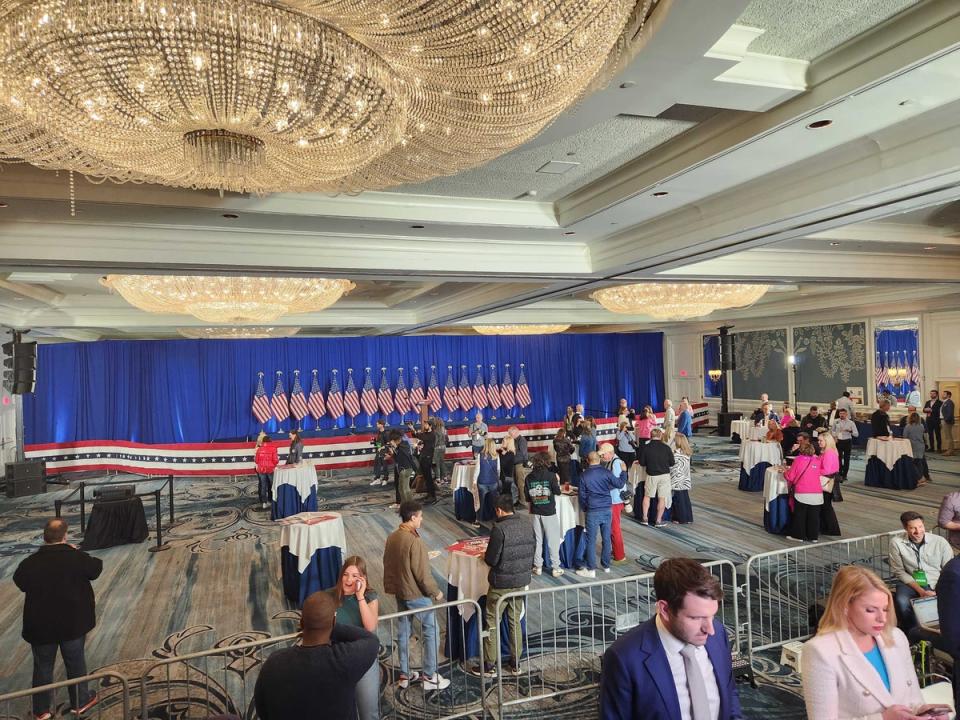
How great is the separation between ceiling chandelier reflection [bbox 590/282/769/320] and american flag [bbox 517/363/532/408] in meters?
10.3

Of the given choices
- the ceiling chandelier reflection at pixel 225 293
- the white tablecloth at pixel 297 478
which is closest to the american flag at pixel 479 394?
the white tablecloth at pixel 297 478

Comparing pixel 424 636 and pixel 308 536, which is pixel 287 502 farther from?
pixel 424 636

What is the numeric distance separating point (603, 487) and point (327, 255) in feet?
12.2

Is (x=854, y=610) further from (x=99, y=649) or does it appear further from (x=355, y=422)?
(x=355, y=422)

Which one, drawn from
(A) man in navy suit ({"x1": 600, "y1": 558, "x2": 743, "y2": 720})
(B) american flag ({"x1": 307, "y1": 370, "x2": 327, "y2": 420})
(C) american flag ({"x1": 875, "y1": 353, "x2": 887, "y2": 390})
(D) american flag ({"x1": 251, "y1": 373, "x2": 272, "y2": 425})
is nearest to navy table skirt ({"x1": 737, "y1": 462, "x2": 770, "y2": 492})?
(C) american flag ({"x1": 875, "y1": 353, "x2": 887, "y2": 390})

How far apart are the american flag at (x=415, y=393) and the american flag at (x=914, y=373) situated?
12.9 meters

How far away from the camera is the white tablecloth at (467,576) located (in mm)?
4719

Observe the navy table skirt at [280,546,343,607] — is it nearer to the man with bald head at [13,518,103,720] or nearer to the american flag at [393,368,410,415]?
the man with bald head at [13,518,103,720]

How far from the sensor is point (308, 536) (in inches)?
239

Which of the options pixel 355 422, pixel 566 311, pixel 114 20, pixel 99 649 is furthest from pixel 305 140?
pixel 355 422

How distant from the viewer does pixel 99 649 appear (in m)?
5.22

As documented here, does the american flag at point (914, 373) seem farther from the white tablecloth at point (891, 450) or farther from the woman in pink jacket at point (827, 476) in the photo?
the woman in pink jacket at point (827, 476)

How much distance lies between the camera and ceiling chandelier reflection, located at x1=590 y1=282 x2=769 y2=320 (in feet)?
29.8

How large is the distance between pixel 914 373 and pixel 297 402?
15.9 metres
